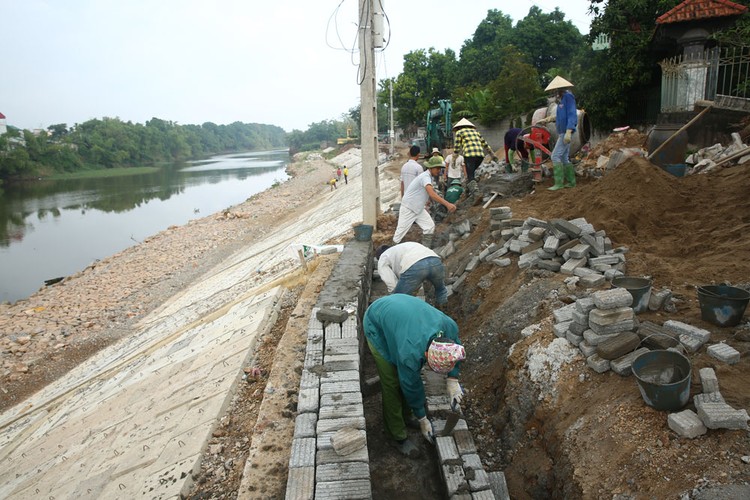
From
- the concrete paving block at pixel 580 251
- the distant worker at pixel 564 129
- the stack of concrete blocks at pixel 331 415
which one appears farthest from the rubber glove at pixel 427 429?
the distant worker at pixel 564 129

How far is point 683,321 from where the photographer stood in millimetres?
3850

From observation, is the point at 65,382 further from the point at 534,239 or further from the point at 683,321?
the point at 683,321

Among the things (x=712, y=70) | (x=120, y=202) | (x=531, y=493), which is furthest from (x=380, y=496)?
(x=120, y=202)

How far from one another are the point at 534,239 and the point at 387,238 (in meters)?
3.94

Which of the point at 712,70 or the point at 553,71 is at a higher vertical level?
the point at 553,71

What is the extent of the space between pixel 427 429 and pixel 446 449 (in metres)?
0.30

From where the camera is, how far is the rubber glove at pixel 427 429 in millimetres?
3910

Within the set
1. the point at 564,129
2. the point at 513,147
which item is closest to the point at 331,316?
the point at 564,129

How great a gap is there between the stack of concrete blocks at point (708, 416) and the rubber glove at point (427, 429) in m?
1.72

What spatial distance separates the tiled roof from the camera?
10.4m

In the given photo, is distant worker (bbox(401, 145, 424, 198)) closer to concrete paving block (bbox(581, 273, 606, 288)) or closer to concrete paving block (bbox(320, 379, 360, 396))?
concrete paving block (bbox(581, 273, 606, 288))

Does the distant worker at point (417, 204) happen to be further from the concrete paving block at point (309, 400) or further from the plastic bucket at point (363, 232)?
the concrete paving block at point (309, 400)

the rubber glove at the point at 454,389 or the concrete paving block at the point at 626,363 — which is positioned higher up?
the concrete paving block at the point at 626,363

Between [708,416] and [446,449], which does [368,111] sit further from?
[708,416]
